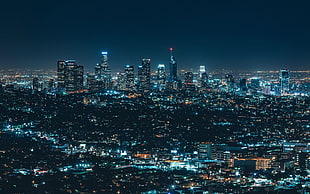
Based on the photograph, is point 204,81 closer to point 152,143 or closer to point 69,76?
point 69,76

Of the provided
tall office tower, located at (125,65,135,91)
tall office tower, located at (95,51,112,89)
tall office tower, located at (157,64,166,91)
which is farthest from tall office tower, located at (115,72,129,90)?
tall office tower, located at (157,64,166,91)

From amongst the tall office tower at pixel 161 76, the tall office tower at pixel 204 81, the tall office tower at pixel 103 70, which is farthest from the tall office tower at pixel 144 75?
the tall office tower at pixel 204 81

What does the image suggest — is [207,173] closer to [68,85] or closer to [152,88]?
[68,85]

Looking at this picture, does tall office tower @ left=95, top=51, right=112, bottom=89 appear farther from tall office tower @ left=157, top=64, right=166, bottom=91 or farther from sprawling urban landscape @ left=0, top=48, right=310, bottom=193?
sprawling urban landscape @ left=0, top=48, right=310, bottom=193

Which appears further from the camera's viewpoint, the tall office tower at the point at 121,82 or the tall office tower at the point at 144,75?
the tall office tower at the point at 144,75

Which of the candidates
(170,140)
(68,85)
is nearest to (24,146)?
(170,140)

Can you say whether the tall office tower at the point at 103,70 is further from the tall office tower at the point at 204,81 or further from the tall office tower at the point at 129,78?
the tall office tower at the point at 204,81

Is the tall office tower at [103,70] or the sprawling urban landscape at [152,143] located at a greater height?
the tall office tower at [103,70]
